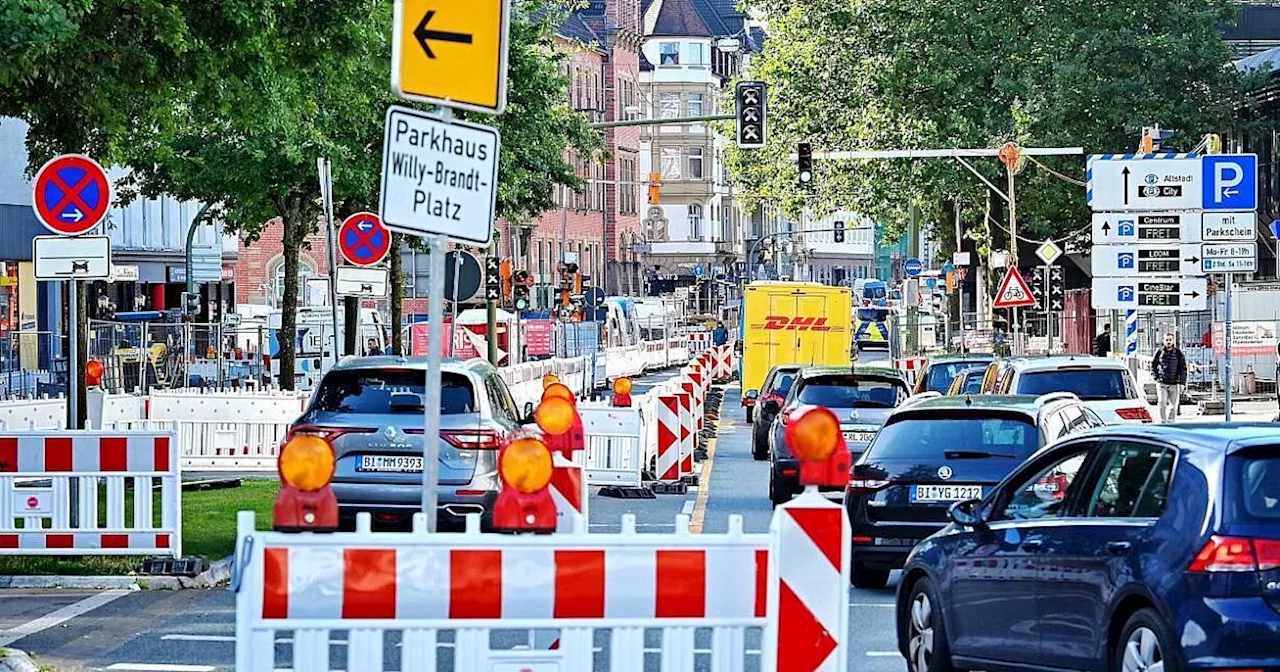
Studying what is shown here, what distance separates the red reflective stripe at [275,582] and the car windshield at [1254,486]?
3977 mm

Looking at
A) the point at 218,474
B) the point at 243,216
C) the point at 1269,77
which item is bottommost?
the point at 218,474

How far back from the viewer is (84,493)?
17656 mm

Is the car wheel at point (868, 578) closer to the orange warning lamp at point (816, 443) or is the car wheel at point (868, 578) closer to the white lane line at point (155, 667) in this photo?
the white lane line at point (155, 667)

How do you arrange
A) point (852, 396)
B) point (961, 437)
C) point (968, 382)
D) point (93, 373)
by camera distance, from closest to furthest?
point (961, 437)
point (852, 396)
point (968, 382)
point (93, 373)

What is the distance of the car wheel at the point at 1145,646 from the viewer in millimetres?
9547

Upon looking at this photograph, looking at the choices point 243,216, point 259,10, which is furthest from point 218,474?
point 259,10

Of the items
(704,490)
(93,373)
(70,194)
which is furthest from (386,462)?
(93,373)

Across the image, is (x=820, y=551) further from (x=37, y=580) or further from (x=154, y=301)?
(x=154, y=301)

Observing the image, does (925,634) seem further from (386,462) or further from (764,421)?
(764,421)

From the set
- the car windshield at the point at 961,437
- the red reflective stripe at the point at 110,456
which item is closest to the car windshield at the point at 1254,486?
the car windshield at the point at 961,437

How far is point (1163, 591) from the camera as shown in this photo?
967 centimetres

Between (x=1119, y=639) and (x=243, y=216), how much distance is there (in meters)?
30.7

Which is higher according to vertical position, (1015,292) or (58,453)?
(1015,292)

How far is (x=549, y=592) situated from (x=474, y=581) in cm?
23
